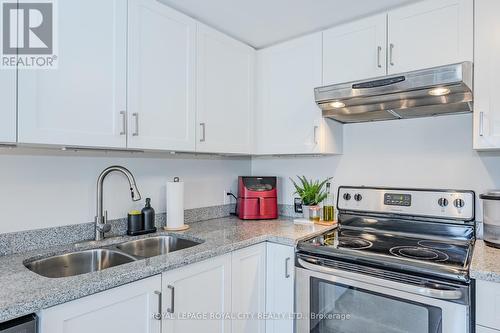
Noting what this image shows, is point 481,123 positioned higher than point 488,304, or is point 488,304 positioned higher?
point 481,123

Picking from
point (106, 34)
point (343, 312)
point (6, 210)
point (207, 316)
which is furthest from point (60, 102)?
point (343, 312)

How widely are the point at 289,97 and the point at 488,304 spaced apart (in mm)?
1519

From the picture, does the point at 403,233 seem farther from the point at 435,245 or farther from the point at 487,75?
the point at 487,75

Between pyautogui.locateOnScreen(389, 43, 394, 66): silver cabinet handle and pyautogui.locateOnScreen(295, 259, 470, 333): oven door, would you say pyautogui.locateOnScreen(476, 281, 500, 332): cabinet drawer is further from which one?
pyautogui.locateOnScreen(389, 43, 394, 66): silver cabinet handle

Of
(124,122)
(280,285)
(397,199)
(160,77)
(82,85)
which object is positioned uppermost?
(160,77)

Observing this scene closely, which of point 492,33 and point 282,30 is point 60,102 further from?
point 492,33

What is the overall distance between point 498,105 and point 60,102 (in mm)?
1940

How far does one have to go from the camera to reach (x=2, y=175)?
1.36 metres

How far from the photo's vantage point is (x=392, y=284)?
1350 millimetres

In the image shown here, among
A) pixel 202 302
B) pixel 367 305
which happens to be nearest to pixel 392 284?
pixel 367 305

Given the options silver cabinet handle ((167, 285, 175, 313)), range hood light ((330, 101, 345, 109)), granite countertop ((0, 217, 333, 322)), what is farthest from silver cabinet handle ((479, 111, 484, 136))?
silver cabinet handle ((167, 285, 175, 313))

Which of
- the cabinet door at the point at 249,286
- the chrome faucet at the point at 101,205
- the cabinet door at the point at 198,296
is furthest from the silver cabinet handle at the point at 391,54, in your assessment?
the chrome faucet at the point at 101,205

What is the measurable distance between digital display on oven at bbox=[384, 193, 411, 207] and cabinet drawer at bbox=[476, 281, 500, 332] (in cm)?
74

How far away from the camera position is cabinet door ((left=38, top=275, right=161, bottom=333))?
0.99 m
